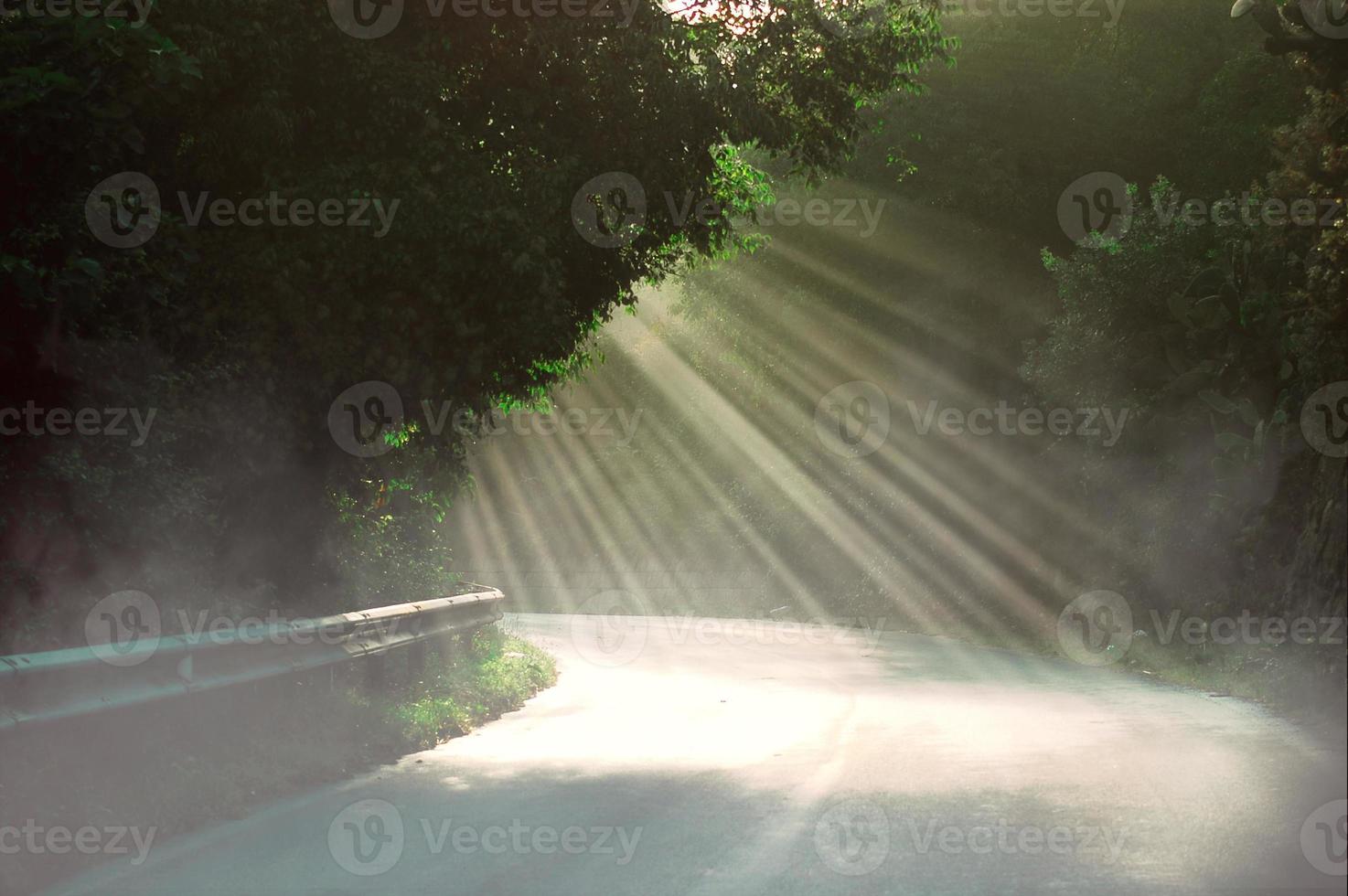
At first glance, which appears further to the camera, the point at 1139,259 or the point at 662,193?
the point at 1139,259

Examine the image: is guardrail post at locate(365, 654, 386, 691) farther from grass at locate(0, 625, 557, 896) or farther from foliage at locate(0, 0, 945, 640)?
foliage at locate(0, 0, 945, 640)

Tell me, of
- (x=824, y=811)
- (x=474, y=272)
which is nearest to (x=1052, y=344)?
(x=474, y=272)

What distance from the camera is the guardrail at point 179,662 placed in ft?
26.0

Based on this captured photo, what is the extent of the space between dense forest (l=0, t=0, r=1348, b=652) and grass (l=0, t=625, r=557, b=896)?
135cm

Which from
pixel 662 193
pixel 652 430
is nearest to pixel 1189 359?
pixel 662 193

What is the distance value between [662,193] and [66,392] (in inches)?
254

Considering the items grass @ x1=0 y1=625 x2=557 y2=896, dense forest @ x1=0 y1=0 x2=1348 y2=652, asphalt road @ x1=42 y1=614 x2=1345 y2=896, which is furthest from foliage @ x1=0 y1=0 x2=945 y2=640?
asphalt road @ x1=42 y1=614 x2=1345 y2=896

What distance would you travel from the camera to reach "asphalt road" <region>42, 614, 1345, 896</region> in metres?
7.32

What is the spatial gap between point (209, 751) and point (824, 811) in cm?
444

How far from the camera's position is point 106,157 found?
37.8 ft

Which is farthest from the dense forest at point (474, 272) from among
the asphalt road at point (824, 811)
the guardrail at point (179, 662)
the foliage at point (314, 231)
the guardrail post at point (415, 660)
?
the asphalt road at point (824, 811)

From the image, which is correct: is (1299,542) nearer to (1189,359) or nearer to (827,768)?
(1189,359)

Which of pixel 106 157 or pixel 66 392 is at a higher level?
pixel 106 157

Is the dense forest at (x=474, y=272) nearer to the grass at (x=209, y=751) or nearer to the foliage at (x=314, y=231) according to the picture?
the foliage at (x=314, y=231)
